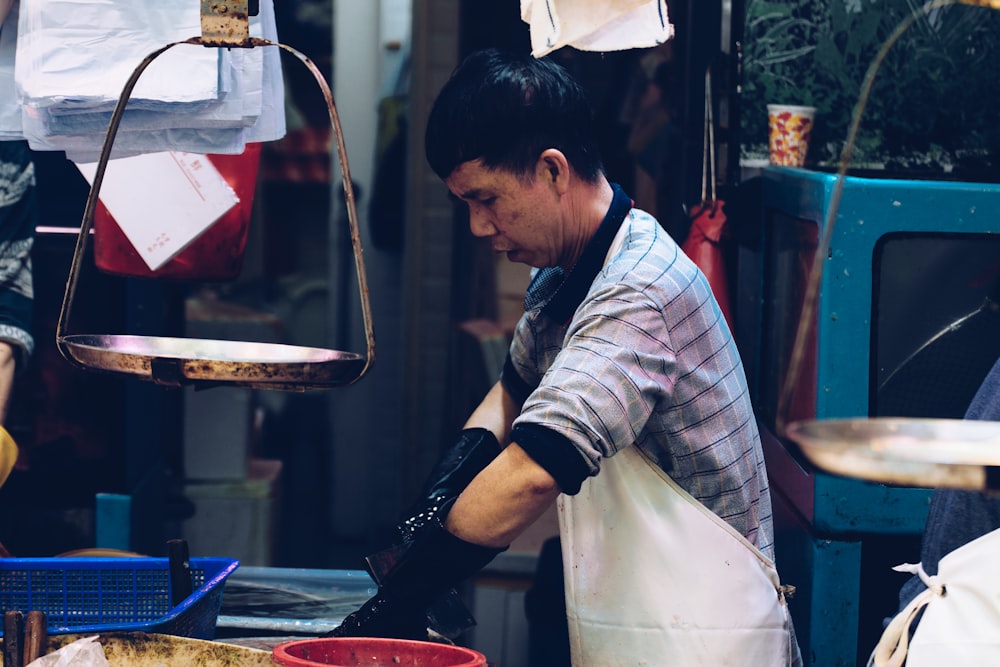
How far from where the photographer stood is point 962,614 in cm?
159

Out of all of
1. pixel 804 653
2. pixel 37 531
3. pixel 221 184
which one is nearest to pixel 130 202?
pixel 221 184

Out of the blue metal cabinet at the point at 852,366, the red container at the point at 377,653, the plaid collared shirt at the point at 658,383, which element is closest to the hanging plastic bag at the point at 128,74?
the plaid collared shirt at the point at 658,383

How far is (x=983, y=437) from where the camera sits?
1.46 m

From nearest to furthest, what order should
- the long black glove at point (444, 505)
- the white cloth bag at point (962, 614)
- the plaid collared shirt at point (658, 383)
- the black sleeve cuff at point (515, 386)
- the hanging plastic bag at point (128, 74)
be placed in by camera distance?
the white cloth bag at point (962, 614)
the plaid collared shirt at point (658, 383)
the long black glove at point (444, 505)
the hanging plastic bag at point (128, 74)
the black sleeve cuff at point (515, 386)

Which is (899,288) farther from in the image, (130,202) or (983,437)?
(130,202)

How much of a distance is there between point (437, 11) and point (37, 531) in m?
2.24

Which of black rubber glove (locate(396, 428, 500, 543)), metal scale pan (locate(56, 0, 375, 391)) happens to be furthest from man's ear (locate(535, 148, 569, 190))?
black rubber glove (locate(396, 428, 500, 543))

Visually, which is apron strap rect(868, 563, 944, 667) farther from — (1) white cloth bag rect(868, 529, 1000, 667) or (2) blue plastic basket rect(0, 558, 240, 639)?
(2) blue plastic basket rect(0, 558, 240, 639)

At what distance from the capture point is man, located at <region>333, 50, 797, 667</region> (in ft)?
6.16

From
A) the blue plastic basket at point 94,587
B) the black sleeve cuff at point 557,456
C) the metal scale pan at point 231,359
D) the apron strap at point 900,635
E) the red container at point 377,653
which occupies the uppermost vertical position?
the metal scale pan at point 231,359

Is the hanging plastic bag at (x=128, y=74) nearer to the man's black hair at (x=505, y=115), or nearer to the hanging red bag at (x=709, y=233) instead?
the man's black hair at (x=505, y=115)

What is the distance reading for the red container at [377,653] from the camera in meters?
1.82

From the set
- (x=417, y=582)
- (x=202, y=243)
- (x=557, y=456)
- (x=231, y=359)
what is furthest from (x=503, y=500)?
(x=202, y=243)

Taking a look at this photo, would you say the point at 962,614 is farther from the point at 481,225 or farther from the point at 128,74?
the point at 128,74
